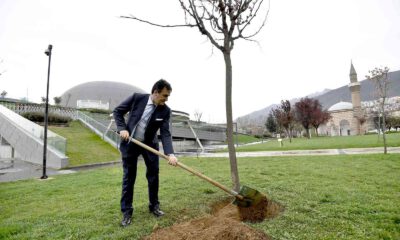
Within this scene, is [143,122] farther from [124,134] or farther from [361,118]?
[361,118]

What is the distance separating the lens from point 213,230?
106 inches

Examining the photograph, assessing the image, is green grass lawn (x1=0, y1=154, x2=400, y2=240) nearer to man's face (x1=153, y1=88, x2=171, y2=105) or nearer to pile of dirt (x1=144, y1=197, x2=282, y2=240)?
pile of dirt (x1=144, y1=197, x2=282, y2=240)

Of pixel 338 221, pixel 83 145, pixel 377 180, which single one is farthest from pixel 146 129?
pixel 83 145

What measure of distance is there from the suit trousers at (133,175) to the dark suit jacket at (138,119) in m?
0.10

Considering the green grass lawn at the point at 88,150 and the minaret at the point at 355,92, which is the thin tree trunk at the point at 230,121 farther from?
the minaret at the point at 355,92

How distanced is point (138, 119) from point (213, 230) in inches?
71.5

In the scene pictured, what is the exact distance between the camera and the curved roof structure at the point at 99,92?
66938mm

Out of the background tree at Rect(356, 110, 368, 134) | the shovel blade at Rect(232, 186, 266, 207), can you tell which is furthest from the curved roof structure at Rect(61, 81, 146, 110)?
the shovel blade at Rect(232, 186, 266, 207)

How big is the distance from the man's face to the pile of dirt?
168 cm

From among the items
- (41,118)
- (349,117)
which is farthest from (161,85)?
(349,117)

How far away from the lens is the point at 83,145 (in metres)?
18.2

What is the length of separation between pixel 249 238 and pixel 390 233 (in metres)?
1.61

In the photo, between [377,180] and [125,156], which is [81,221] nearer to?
[125,156]

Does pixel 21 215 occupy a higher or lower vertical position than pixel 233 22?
lower
